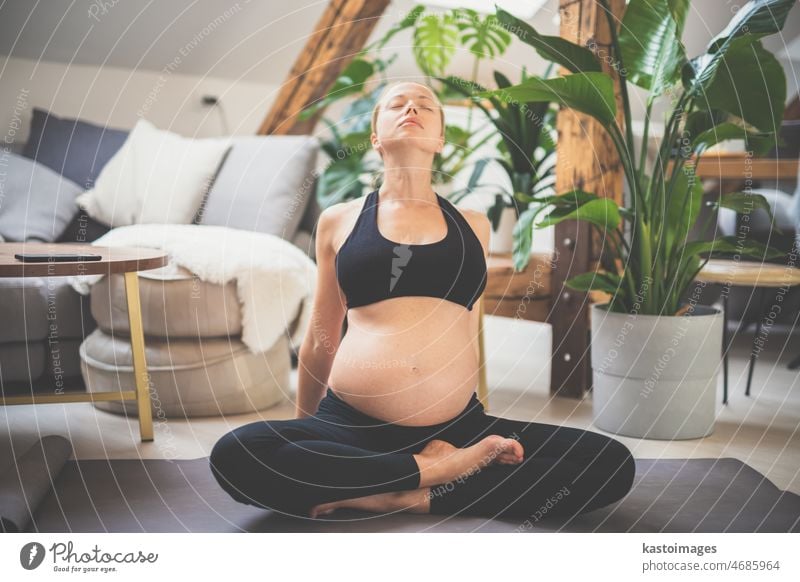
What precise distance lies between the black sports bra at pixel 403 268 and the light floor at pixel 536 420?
507 millimetres

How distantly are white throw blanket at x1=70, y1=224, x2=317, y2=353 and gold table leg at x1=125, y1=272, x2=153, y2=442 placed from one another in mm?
171

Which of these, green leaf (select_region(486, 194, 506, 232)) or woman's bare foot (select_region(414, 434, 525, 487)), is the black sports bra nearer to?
woman's bare foot (select_region(414, 434, 525, 487))

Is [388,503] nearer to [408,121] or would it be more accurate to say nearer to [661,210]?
[408,121]

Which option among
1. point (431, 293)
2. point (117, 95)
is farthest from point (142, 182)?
point (431, 293)

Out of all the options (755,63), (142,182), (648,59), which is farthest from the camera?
(142,182)

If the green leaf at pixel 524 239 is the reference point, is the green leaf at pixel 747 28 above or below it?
above

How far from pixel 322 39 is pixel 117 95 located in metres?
0.75

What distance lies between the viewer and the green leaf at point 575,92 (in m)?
1.46

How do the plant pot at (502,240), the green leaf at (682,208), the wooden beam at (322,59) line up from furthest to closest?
1. the wooden beam at (322,59)
2. the plant pot at (502,240)
3. the green leaf at (682,208)

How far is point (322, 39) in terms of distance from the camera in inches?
114

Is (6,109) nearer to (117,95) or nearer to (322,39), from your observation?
(117,95)

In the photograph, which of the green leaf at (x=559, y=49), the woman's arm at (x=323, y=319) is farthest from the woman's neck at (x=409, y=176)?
the green leaf at (x=559, y=49)

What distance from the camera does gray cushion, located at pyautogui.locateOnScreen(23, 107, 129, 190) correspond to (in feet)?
7.91

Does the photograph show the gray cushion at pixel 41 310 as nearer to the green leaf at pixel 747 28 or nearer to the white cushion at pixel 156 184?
the white cushion at pixel 156 184
